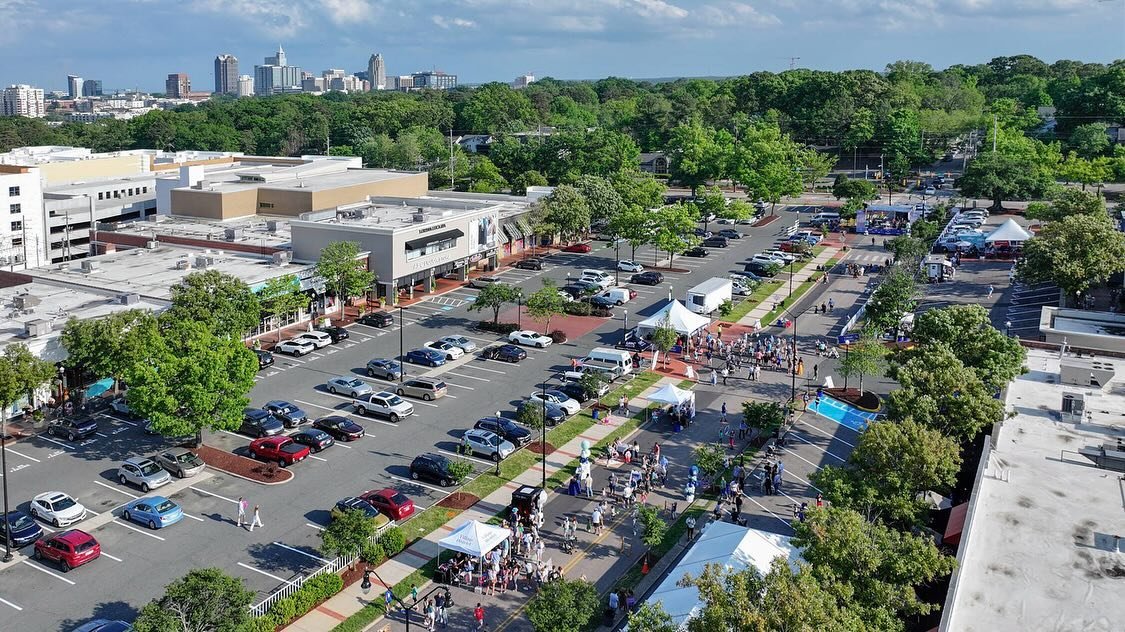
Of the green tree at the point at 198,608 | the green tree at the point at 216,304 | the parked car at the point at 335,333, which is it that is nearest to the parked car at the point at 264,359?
the green tree at the point at 216,304

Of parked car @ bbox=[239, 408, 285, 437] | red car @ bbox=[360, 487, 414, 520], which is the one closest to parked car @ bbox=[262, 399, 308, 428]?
parked car @ bbox=[239, 408, 285, 437]

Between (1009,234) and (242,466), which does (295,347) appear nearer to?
(242,466)

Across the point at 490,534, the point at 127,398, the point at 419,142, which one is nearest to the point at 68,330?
the point at 127,398

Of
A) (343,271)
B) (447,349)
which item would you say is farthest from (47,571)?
(343,271)

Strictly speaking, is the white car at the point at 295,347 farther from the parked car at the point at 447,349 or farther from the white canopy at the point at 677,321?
the white canopy at the point at 677,321

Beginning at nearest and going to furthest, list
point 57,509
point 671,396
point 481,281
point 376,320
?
point 57,509 < point 671,396 < point 376,320 < point 481,281
